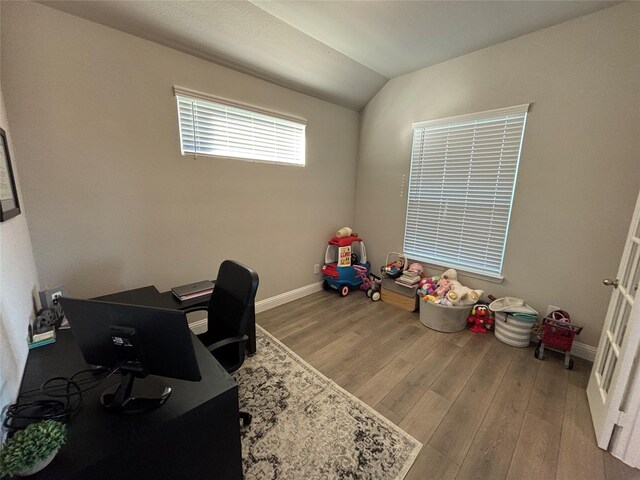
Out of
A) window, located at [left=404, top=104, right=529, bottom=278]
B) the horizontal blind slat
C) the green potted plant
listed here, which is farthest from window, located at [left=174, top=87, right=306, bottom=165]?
the green potted plant

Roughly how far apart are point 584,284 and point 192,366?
9.79 feet

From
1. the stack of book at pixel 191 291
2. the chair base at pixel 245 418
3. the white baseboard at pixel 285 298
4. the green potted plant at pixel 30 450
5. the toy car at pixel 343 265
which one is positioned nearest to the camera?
the green potted plant at pixel 30 450

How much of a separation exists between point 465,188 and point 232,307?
260 cm

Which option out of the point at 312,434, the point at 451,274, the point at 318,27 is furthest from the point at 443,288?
the point at 318,27

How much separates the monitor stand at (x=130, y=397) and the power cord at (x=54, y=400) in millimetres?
60

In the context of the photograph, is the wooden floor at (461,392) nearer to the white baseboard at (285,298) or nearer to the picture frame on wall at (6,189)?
the white baseboard at (285,298)

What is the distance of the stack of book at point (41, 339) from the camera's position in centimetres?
128

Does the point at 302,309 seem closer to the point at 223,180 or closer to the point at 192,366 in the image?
the point at 223,180

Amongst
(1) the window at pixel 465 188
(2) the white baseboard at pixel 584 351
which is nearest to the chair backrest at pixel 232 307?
(1) the window at pixel 465 188

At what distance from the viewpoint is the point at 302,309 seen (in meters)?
3.08

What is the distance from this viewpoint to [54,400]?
3.17ft

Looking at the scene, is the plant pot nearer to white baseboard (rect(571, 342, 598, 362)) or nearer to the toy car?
the toy car

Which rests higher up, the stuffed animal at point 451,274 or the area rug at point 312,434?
the stuffed animal at point 451,274

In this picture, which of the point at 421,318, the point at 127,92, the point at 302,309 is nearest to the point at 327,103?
the point at 127,92
